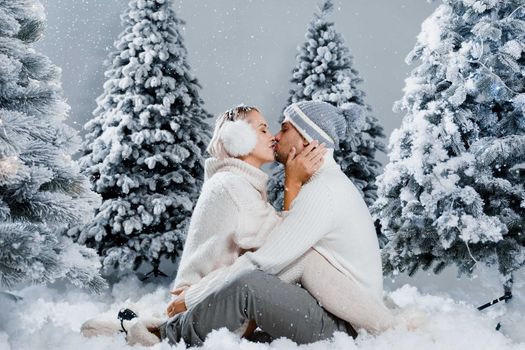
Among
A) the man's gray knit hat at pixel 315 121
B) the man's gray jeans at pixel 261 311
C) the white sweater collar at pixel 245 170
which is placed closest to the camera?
the man's gray jeans at pixel 261 311

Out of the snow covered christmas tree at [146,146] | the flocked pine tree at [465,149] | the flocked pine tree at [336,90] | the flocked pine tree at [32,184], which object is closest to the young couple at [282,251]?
the flocked pine tree at [32,184]

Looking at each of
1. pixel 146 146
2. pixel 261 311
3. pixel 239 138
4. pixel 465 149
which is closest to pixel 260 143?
pixel 239 138

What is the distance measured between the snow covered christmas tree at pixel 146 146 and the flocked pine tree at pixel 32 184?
17.3 feet

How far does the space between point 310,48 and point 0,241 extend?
27.6 feet

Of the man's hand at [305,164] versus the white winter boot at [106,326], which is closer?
the white winter boot at [106,326]

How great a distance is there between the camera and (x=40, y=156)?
Result: 3.68 m

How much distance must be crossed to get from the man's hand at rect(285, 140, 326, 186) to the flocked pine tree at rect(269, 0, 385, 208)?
20.2ft

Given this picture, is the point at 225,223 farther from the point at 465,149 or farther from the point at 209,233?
the point at 465,149

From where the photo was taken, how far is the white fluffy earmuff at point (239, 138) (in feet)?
12.9

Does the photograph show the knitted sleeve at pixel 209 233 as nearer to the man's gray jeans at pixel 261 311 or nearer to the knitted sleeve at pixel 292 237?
the knitted sleeve at pixel 292 237

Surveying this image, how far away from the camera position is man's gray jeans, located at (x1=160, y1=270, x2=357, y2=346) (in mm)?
3174

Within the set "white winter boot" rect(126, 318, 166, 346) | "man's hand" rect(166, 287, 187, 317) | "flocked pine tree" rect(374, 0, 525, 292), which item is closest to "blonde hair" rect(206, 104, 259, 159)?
"man's hand" rect(166, 287, 187, 317)

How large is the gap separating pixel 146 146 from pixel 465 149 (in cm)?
525

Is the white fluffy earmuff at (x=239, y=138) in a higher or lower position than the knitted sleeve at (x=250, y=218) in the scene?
higher
